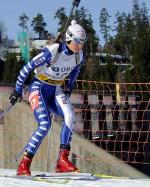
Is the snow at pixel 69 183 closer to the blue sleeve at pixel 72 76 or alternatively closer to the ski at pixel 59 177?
the ski at pixel 59 177

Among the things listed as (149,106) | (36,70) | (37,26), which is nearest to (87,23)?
(37,26)

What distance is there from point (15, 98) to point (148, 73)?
114 feet

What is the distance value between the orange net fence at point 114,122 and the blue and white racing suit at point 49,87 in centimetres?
332

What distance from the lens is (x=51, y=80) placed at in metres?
7.35

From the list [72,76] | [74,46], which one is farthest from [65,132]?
[74,46]

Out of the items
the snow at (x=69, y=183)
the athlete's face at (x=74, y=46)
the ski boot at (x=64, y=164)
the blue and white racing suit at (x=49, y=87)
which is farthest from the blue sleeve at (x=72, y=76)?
the snow at (x=69, y=183)

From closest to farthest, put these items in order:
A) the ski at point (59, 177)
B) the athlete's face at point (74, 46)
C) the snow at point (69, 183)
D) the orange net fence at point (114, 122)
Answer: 1. the snow at point (69, 183)
2. the ski at point (59, 177)
3. the athlete's face at point (74, 46)
4. the orange net fence at point (114, 122)

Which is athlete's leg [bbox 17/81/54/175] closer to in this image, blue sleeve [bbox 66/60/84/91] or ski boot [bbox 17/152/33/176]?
ski boot [bbox 17/152/33/176]

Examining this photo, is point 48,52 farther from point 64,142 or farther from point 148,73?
point 148,73

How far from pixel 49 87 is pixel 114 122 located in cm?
463

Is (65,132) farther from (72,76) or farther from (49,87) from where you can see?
(72,76)

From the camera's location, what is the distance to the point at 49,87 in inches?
289

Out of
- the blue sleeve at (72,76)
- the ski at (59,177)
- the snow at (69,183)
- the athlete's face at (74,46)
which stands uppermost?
the athlete's face at (74,46)

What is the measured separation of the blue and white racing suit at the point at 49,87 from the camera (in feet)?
23.1
